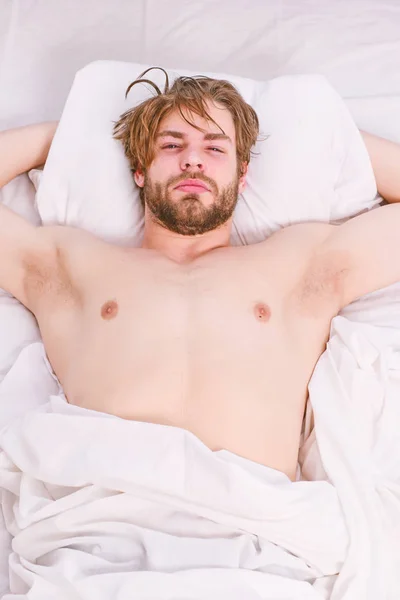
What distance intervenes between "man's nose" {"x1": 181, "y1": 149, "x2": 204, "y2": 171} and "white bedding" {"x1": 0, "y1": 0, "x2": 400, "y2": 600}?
0.40 metres

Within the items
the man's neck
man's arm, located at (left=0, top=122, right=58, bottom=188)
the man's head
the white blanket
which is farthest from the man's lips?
the white blanket

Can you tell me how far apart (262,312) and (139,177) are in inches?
18.0

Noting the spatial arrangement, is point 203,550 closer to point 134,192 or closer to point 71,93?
point 134,192

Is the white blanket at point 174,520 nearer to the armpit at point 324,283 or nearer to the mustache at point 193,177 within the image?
the armpit at point 324,283

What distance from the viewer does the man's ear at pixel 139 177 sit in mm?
1810

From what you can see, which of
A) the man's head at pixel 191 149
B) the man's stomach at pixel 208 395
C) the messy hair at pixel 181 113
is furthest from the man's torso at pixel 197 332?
the messy hair at pixel 181 113

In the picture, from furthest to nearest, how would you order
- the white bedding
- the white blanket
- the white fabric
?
the white fabric < the white bedding < the white blanket

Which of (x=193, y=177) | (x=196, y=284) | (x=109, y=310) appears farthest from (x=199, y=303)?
(x=193, y=177)

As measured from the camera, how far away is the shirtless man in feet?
4.87

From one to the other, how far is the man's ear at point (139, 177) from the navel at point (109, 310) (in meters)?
0.35

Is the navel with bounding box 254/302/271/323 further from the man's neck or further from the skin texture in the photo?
the man's neck

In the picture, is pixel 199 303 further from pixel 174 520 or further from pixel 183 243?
pixel 174 520

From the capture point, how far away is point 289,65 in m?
2.12

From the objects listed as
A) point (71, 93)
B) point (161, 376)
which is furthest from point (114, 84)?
point (161, 376)
